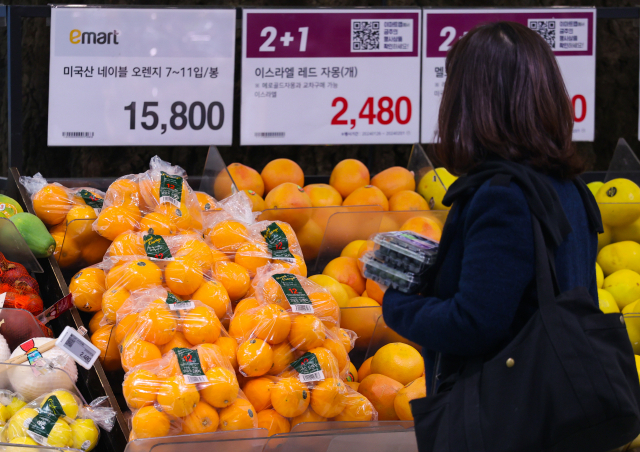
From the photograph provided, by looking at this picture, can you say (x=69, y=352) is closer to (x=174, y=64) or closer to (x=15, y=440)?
(x=15, y=440)

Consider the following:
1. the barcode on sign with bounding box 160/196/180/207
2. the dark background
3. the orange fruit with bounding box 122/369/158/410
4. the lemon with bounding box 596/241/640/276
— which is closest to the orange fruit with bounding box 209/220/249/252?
the barcode on sign with bounding box 160/196/180/207

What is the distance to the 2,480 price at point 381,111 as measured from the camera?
2.79 m

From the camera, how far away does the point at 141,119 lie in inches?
105

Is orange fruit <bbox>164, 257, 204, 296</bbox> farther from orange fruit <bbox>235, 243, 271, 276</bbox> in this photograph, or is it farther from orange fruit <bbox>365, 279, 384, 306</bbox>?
orange fruit <bbox>365, 279, 384, 306</bbox>

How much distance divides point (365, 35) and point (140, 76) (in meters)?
0.99

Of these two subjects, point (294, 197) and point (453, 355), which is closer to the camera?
point (453, 355)

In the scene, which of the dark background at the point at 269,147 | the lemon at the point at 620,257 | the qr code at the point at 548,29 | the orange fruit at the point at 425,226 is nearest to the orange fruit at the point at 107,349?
the orange fruit at the point at 425,226

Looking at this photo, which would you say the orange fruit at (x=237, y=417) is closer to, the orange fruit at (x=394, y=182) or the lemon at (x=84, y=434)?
the lemon at (x=84, y=434)

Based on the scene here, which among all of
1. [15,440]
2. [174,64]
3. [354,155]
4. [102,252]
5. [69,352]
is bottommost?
[15,440]

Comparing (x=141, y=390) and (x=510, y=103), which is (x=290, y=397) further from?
(x=510, y=103)

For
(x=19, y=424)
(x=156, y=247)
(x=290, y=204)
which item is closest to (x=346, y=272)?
(x=290, y=204)

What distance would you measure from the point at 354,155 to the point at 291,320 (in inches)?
97.4

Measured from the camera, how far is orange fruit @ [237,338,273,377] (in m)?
1.45

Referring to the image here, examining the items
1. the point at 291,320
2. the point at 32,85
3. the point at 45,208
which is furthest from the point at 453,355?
the point at 32,85
